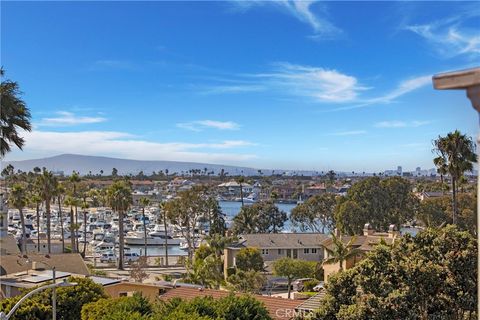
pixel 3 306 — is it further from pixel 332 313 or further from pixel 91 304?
pixel 332 313

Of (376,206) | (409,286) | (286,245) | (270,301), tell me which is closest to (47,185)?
(286,245)

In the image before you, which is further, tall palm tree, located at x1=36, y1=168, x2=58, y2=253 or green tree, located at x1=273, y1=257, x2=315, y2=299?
tall palm tree, located at x1=36, y1=168, x2=58, y2=253

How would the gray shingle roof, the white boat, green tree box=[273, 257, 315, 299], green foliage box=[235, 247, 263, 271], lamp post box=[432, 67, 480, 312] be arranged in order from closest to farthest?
lamp post box=[432, 67, 480, 312]
green tree box=[273, 257, 315, 299]
green foliage box=[235, 247, 263, 271]
the gray shingle roof
the white boat

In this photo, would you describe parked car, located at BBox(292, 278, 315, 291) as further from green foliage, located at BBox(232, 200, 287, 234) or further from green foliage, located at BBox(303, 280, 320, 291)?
green foliage, located at BBox(232, 200, 287, 234)

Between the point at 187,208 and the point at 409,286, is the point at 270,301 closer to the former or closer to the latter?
the point at 409,286

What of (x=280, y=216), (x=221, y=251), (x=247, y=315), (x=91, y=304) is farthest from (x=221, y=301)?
(x=280, y=216)

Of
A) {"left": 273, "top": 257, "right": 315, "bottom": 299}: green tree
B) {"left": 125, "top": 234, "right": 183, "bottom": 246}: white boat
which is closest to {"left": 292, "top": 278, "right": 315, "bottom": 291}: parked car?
{"left": 273, "top": 257, "right": 315, "bottom": 299}: green tree
